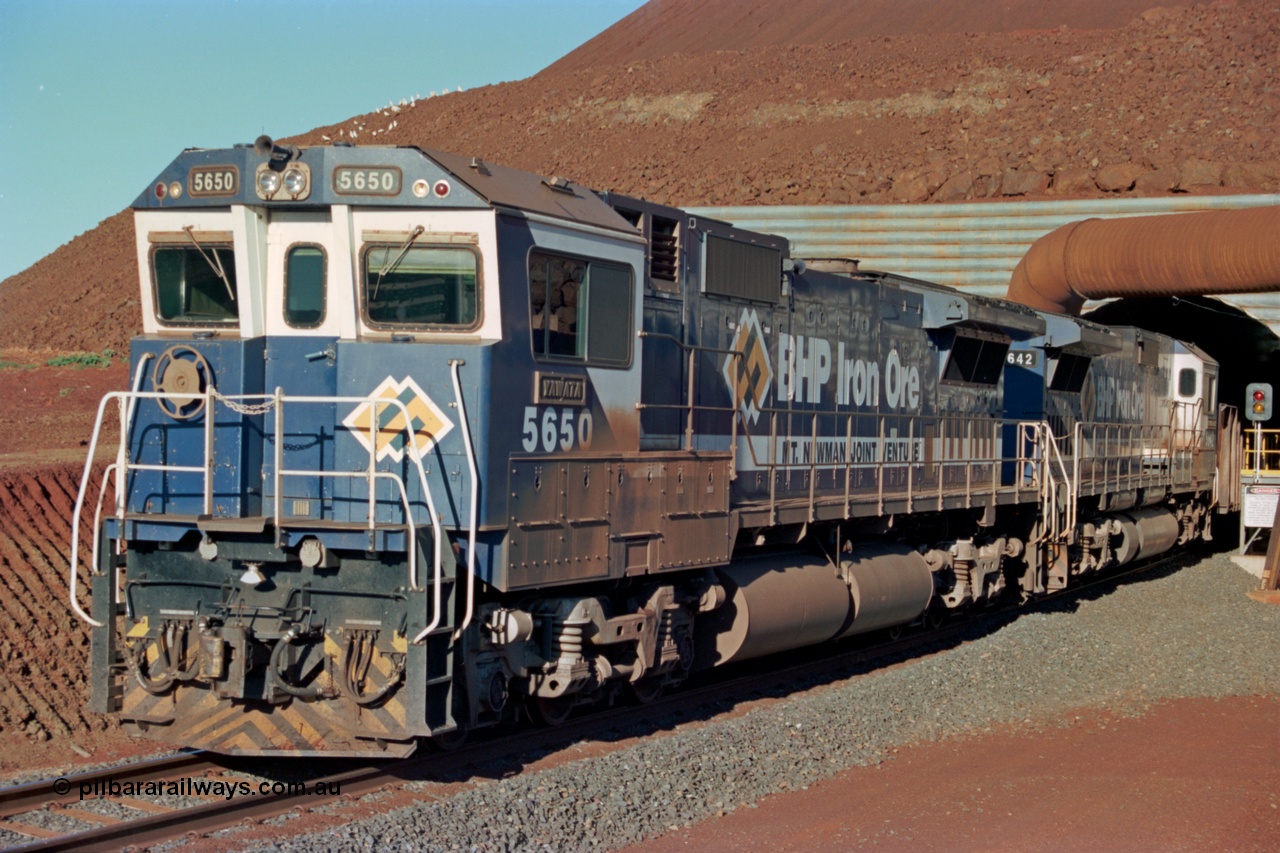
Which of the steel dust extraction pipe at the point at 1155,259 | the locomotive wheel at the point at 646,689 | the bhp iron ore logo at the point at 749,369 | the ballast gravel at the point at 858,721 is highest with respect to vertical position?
the steel dust extraction pipe at the point at 1155,259

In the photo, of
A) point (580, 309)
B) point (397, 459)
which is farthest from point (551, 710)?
point (580, 309)

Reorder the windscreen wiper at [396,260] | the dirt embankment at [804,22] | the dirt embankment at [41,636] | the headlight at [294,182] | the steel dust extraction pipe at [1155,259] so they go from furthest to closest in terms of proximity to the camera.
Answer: the dirt embankment at [804,22] → the steel dust extraction pipe at [1155,259] → the dirt embankment at [41,636] → the headlight at [294,182] → the windscreen wiper at [396,260]

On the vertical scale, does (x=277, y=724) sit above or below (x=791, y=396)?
below

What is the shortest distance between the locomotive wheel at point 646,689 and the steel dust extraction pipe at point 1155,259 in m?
14.7

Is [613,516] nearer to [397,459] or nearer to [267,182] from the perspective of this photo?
[397,459]

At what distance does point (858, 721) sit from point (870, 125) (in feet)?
151

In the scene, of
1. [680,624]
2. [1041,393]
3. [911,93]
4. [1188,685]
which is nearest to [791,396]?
[680,624]

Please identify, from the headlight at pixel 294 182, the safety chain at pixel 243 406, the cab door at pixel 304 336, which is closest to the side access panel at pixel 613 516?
the cab door at pixel 304 336

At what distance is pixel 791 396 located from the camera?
473 inches

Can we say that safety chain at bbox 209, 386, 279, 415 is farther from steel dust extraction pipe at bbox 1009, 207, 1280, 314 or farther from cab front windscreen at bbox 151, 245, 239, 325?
steel dust extraction pipe at bbox 1009, 207, 1280, 314

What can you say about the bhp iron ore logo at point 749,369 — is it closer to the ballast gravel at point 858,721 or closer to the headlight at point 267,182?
the ballast gravel at point 858,721

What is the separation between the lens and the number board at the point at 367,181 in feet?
26.0

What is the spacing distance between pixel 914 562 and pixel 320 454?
7751 millimetres

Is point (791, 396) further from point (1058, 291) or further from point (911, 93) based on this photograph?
point (911, 93)
